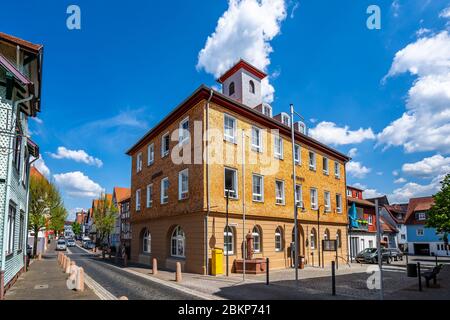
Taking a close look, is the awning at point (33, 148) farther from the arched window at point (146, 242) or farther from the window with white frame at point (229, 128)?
the window with white frame at point (229, 128)

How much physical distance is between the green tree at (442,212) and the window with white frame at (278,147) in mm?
15194

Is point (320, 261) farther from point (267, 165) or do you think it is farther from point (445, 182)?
point (445, 182)

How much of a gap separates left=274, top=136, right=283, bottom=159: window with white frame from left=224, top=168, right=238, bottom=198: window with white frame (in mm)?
4984

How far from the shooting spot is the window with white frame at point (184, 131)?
71.2 ft

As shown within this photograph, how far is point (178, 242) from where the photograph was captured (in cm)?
2236

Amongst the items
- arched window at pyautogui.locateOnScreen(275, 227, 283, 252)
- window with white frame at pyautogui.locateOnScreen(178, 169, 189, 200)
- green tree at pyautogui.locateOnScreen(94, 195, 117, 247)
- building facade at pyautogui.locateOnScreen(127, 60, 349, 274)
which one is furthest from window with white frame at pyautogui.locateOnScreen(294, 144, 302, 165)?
green tree at pyautogui.locateOnScreen(94, 195, 117, 247)

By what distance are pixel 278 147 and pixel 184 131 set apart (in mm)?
7697

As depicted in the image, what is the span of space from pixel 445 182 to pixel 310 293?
917 inches

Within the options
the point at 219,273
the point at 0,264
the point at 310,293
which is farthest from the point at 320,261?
the point at 0,264

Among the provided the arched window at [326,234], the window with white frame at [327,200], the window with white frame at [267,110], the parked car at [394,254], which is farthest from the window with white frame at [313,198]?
the parked car at [394,254]

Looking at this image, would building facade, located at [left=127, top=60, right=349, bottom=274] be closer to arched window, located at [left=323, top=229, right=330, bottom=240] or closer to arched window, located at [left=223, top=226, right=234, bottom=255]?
arched window, located at [left=223, top=226, right=234, bottom=255]

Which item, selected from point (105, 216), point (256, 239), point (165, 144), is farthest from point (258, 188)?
point (105, 216)

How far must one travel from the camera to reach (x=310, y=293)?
12.7 m

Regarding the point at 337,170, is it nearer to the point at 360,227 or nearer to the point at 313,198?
the point at 313,198
